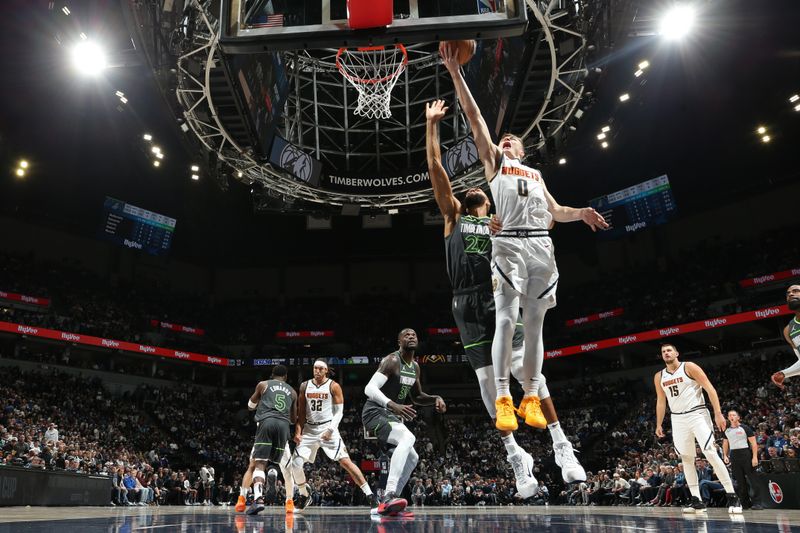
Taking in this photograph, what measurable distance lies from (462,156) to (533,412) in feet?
44.7

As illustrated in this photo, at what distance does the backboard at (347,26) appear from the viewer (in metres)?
5.86

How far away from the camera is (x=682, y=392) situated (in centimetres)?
804

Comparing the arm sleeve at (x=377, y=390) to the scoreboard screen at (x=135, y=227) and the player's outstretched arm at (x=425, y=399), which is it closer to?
the player's outstretched arm at (x=425, y=399)

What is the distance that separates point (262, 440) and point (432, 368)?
27233 mm

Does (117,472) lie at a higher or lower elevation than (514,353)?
lower

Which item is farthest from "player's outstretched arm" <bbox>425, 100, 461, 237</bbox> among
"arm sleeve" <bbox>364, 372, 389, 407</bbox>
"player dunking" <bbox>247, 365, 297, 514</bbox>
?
"player dunking" <bbox>247, 365, 297, 514</bbox>

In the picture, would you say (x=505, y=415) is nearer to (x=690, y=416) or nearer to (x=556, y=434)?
(x=556, y=434)

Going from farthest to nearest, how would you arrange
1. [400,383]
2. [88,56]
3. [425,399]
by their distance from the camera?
[88,56]
[400,383]
[425,399]

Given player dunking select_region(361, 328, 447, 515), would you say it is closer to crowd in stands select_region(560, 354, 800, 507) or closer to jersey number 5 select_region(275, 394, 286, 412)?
jersey number 5 select_region(275, 394, 286, 412)

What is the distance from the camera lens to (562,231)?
35.5m

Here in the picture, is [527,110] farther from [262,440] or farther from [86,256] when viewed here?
[86,256]

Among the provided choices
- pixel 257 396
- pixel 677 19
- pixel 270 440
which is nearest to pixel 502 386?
pixel 270 440

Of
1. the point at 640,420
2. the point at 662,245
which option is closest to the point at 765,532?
the point at 640,420

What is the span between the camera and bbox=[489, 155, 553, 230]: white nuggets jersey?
4.35 m
